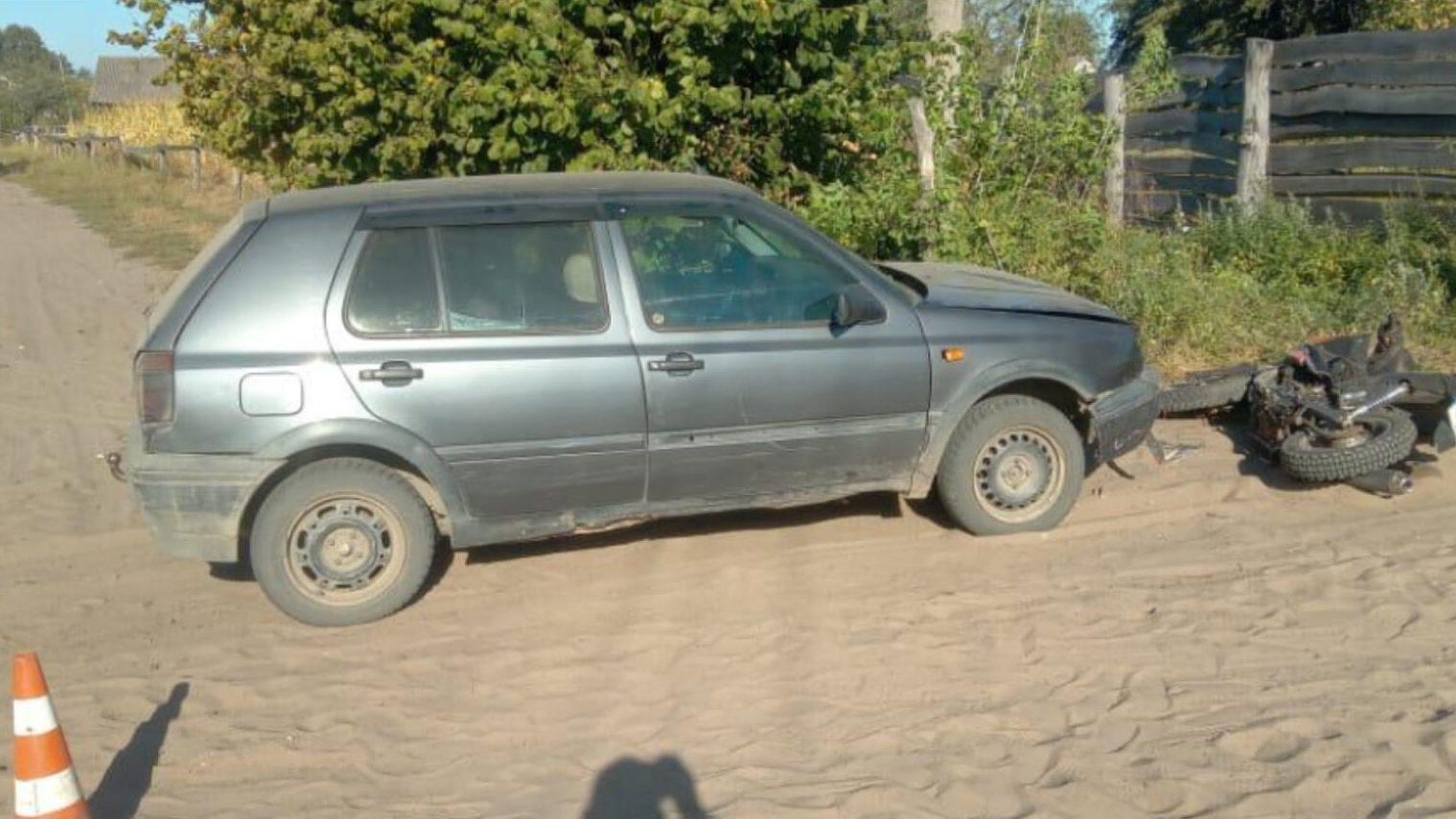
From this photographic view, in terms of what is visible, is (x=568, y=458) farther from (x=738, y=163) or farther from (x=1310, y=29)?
(x=1310, y=29)

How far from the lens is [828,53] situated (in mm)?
8891

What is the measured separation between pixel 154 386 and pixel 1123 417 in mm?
4317

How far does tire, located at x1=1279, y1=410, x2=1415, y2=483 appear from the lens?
6.70m

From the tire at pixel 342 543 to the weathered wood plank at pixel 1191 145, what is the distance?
333 inches

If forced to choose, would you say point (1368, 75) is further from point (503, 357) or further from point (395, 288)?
point (395, 288)

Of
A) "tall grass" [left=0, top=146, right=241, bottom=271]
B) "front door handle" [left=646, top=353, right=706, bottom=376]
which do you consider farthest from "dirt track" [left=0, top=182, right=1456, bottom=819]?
"tall grass" [left=0, top=146, right=241, bottom=271]

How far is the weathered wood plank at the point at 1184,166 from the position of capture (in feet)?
39.4

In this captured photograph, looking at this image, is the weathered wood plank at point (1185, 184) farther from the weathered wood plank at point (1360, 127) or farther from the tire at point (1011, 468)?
the tire at point (1011, 468)

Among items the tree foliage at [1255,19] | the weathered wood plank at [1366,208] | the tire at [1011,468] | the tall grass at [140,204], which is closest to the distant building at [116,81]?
the tall grass at [140,204]

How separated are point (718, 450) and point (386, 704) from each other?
177 centimetres

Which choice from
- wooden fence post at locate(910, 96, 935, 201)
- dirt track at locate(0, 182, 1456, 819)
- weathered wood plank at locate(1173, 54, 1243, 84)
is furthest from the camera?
weathered wood plank at locate(1173, 54, 1243, 84)

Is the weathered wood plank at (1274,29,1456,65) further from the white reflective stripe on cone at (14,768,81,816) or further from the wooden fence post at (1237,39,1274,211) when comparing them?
the white reflective stripe on cone at (14,768,81,816)

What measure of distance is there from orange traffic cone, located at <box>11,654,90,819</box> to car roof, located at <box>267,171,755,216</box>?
8.29ft

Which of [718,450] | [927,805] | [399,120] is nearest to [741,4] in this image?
[399,120]
